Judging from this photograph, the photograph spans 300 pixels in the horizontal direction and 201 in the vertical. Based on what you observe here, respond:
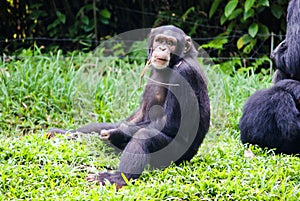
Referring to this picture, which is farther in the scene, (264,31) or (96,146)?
(264,31)

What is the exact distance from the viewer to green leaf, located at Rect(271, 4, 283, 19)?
8664mm

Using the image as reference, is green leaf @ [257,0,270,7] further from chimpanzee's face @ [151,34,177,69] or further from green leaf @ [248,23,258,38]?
chimpanzee's face @ [151,34,177,69]

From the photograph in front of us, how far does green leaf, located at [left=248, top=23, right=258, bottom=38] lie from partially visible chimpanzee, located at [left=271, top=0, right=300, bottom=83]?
2.67 meters

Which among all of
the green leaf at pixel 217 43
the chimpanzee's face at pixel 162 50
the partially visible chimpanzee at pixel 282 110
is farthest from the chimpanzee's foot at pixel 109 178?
the green leaf at pixel 217 43

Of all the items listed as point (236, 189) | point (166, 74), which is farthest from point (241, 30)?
point (236, 189)

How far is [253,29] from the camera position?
8.68 meters

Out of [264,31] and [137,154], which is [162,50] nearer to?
[137,154]

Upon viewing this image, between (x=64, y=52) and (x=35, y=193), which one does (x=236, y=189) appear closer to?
(x=35, y=193)

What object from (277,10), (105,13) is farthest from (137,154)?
(105,13)

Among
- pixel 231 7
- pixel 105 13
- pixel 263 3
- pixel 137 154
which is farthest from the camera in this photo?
pixel 105 13

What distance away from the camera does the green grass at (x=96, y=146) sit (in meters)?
4.27

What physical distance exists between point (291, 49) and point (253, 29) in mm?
3050

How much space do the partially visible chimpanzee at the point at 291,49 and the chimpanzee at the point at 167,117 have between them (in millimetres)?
Answer: 1233

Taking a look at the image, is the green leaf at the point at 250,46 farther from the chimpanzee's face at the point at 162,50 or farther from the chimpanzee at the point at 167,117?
the chimpanzee's face at the point at 162,50
